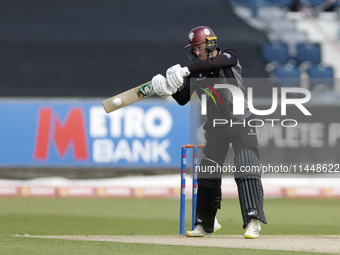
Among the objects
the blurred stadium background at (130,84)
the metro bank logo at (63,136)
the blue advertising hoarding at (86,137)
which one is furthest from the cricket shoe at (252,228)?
the metro bank logo at (63,136)

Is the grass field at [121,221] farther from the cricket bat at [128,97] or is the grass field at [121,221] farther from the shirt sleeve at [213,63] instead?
the shirt sleeve at [213,63]

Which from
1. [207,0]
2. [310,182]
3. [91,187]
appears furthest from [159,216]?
[207,0]

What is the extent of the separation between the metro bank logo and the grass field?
5.48 ft

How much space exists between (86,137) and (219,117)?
418 inches

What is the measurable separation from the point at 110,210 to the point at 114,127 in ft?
13.9

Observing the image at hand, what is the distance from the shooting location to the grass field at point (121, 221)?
614cm

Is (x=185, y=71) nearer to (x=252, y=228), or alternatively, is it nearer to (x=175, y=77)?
(x=175, y=77)

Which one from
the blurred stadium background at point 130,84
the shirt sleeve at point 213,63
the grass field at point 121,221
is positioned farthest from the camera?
the blurred stadium background at point 130,84

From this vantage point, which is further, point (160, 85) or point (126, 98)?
point (126, 98)

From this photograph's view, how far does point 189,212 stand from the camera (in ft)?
42.2

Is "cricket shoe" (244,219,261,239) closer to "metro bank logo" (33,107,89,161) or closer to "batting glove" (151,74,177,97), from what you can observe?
"batting glove" (151,74,177,97)

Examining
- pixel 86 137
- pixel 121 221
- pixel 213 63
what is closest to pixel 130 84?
pixel 86 137

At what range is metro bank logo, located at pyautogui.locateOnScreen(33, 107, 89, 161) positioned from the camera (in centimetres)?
1728

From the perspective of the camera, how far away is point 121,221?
1106 cm
